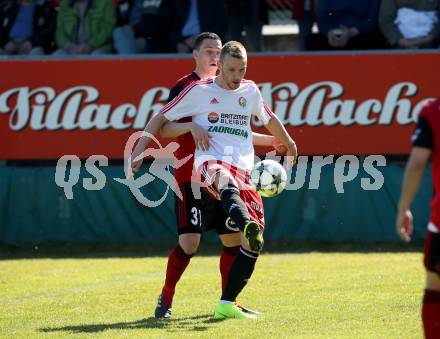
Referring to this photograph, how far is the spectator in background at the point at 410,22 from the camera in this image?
1402cm

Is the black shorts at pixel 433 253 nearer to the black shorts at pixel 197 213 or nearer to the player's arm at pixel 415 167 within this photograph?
the player's arm at pixel 415 167

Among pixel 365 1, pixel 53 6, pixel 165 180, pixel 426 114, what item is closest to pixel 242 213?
pixel 426 114

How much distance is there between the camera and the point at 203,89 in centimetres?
792

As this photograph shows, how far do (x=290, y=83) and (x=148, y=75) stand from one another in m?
2.03

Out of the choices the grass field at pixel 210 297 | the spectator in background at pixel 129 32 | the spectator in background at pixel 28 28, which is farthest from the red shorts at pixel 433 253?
the spectator in background at pixel 28 28

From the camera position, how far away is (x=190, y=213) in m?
8.10

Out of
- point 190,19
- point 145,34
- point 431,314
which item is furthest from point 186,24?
point 431,314

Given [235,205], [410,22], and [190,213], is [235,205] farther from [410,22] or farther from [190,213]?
[410,22]

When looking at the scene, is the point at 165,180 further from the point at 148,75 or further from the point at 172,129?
the point at 172,129

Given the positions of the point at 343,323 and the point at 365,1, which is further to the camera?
Result: the point at 365,1

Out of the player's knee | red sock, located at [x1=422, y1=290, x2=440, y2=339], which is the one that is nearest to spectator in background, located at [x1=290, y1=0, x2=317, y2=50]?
the player's knee

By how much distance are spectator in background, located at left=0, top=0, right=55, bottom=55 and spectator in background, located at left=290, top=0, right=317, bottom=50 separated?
3.88 meters

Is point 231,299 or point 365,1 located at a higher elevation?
point 365,1

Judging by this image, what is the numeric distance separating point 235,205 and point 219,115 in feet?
2.92
